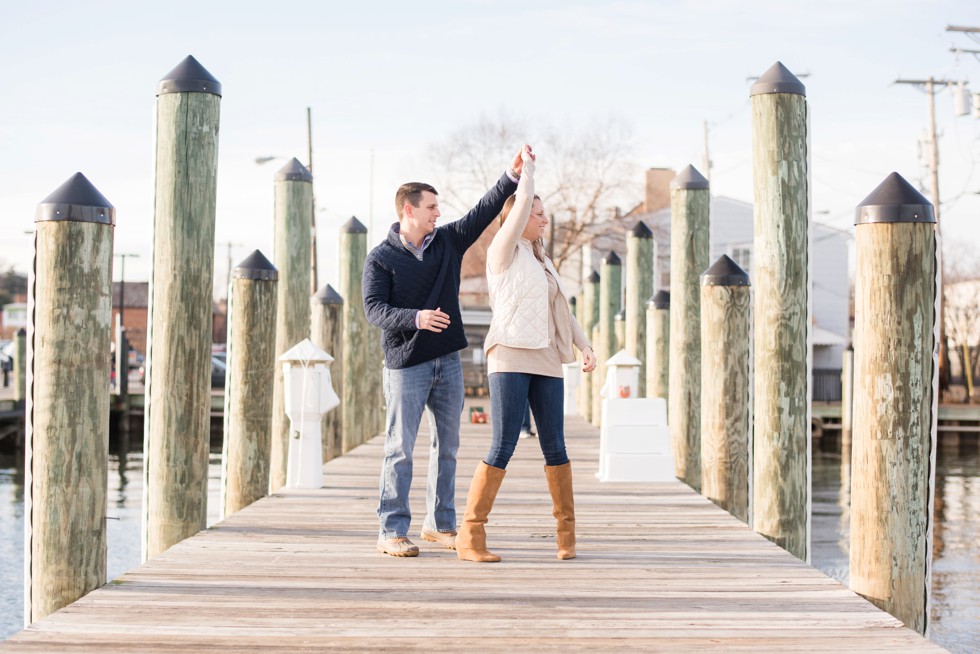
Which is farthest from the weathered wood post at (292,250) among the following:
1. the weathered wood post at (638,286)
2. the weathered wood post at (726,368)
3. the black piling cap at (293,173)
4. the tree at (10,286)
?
the tree at (10,286)

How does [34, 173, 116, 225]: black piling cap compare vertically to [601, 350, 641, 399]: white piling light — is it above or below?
above

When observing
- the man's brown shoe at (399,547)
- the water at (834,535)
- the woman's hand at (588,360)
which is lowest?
the water at (834,535)

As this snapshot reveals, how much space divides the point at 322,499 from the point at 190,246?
254cm

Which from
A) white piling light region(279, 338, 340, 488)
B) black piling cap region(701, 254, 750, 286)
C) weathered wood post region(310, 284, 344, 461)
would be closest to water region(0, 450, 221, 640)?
white piling light region(279, 338, 340, 488)

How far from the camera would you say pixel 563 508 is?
5.96m

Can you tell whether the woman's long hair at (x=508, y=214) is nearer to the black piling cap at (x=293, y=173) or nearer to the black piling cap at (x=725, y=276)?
the black piling cap at (x=725, y=276)

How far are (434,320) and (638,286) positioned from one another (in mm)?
9782

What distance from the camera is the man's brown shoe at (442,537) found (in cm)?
625

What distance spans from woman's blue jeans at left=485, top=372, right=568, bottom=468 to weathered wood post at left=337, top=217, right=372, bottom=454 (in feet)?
26.8

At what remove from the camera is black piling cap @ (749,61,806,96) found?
22.2 feet

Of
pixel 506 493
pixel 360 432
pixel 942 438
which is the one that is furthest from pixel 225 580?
pixel 942 438

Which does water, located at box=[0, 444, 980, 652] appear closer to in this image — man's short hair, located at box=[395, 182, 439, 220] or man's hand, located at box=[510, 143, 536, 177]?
man's short hair, located at box=[395, 182, 439, 220]

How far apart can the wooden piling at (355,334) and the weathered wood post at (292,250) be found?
288 cm

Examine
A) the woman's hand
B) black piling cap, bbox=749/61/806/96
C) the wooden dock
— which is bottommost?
the wooden dock
